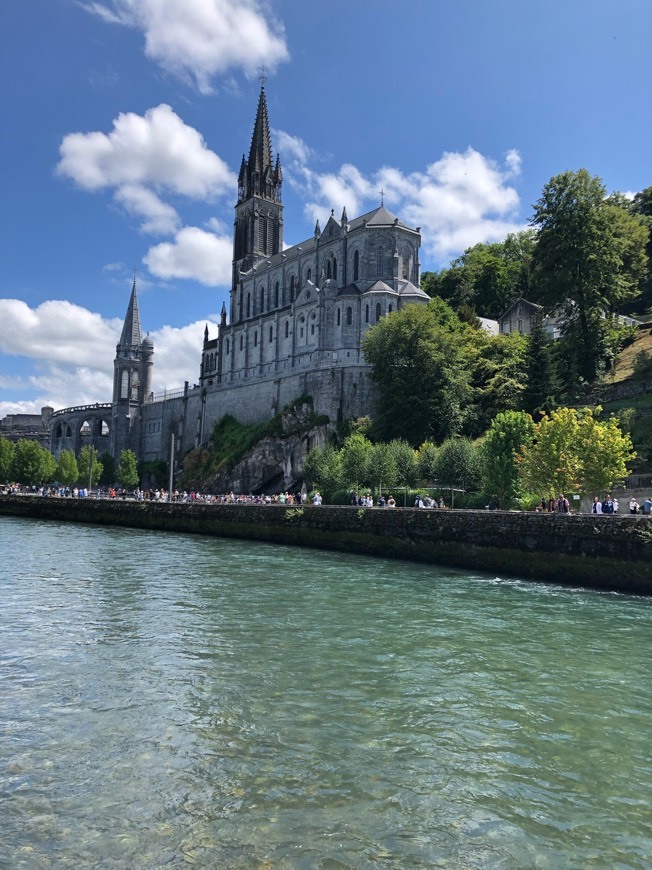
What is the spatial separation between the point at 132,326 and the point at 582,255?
6207cm

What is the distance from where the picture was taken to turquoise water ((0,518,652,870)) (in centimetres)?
538

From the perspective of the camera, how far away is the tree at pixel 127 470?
247ft

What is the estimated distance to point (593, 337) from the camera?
4325cm

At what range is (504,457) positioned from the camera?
32438 millimetres

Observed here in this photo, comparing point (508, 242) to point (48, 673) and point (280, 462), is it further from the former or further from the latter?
point (48, 673)

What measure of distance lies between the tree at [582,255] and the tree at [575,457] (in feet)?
52.5

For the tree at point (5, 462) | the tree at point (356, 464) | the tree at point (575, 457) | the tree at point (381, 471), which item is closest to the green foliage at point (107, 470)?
the tree at point (5, 462)

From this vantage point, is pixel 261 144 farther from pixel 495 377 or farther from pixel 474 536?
pixel 474 536

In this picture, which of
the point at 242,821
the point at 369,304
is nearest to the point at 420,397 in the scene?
the point at 369,304

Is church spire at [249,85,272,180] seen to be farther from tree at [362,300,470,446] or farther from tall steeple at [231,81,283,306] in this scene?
tree at [362,300,470,446]

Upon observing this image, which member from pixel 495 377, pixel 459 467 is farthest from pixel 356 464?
pixel 495 377

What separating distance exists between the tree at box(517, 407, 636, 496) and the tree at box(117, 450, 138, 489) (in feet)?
179

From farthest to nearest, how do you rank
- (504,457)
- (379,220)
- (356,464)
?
1. (379,220)
2. (356,464)
3. (504,457)

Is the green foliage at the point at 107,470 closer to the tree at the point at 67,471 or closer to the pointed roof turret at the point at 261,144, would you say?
the tree at the point at 67,471
